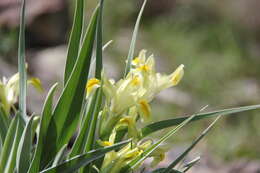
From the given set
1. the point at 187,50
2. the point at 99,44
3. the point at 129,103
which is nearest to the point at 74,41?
the point at 99,44

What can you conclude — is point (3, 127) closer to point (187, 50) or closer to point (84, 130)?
point (84, 130)

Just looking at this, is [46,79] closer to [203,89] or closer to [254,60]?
[203,89]

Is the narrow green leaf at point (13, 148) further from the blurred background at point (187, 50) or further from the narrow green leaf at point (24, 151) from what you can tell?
the blurred background at point (187, 50)

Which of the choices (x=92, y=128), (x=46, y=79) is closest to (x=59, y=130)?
(x=92, y=128)

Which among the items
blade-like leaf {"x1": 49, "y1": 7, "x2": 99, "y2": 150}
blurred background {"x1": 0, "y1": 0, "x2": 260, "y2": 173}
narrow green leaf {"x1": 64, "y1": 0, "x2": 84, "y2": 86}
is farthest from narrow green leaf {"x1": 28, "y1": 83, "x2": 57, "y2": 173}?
blurred background {"x1": 0, "y1": 0, "x2": 260, "y2": 173}

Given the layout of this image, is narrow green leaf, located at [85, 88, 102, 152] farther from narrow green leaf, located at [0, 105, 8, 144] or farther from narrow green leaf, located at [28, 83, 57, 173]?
narrow green leaf, located at [0, 105, 8, 144]
